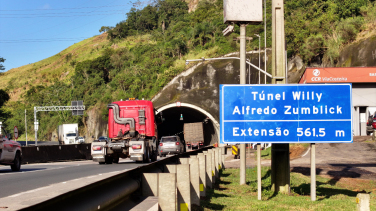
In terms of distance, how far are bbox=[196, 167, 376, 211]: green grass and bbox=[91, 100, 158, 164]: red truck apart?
18.3 ft

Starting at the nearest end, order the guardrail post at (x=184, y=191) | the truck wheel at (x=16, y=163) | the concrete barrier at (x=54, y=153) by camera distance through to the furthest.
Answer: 1. the guardrail post at (x=184, y=191)
2. the truck wheel at (x=16, y=163)
3. the concrete barrier at (x=54, y=153)

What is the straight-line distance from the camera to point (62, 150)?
1308 inches

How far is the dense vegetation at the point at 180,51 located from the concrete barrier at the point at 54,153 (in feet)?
105

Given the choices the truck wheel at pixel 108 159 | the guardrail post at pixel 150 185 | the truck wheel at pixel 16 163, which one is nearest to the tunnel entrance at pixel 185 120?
the truck wheel at pixel 108 159

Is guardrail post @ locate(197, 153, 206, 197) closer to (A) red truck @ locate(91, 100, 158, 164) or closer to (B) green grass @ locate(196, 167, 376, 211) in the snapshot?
(B) green grass @ locate(196, 167, 376, 211)

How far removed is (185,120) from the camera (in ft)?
233

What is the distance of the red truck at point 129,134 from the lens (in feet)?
75.4

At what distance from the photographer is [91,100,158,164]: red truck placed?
2298 centimetres

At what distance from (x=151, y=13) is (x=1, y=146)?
13577 centimetres

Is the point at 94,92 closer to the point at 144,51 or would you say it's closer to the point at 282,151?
the point at 144,51

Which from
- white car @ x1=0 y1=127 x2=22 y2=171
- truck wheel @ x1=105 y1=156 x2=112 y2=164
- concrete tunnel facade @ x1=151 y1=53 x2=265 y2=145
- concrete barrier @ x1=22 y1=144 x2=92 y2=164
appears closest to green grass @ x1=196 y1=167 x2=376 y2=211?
truck wheel @ x1=105 y1=156 x2=112 y2=164

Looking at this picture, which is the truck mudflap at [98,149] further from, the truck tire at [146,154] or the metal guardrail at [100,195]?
the metal guardrail at [100,195]

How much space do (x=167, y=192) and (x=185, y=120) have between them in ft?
212

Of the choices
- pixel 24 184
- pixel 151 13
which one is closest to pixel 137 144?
pixel 24 184
